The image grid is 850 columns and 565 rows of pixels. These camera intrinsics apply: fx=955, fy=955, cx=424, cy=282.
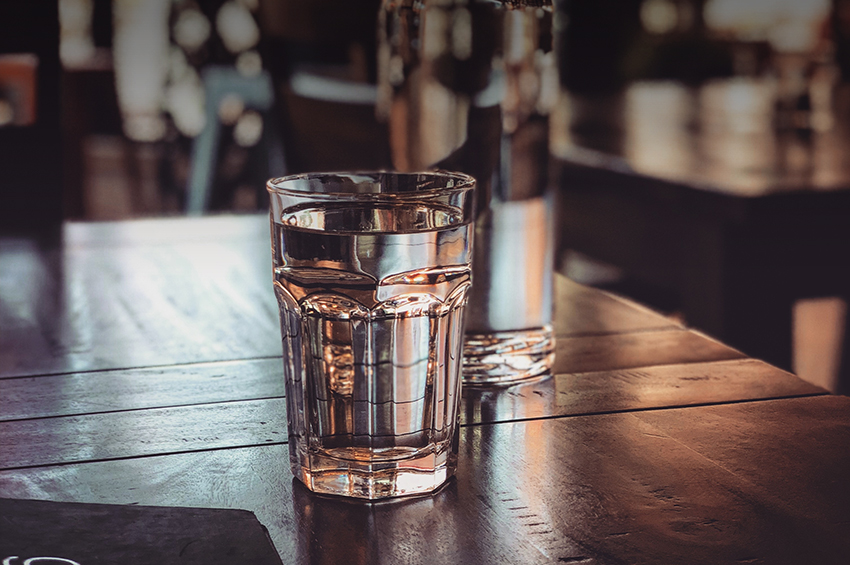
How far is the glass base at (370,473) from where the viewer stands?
40 cm

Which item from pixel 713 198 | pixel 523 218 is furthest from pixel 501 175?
pixel 713 198

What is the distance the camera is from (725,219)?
1504 mm

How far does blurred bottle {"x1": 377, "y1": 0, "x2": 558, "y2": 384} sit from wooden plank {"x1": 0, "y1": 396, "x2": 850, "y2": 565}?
0.28 feet

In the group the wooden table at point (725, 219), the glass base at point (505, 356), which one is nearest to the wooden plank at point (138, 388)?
the glass base at point (505, 356)

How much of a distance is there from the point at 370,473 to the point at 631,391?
209 mm

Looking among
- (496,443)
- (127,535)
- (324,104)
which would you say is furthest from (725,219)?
(127,535)

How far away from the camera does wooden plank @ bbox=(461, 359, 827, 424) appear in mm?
522

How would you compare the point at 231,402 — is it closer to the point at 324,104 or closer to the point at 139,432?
the point at 139,432

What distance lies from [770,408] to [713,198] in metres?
1.04

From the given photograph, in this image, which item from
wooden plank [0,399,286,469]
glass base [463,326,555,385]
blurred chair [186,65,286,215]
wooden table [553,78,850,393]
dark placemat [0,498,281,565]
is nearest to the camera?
dark placemat [0,498,281,565]

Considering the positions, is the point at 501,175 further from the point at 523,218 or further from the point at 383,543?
the point at 383,543

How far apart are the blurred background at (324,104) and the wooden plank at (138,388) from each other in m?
0.24

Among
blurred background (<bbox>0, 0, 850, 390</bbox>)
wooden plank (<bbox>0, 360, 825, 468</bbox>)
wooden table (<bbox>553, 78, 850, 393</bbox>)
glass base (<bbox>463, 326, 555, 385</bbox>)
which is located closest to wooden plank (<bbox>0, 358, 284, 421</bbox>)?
wooden plank (<bbox>0, 360, 825, 468</bbox>)

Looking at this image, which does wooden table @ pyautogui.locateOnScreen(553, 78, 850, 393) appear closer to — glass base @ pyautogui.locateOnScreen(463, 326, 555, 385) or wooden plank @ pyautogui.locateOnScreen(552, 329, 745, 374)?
wooden plank @ pyautogui.locateOnScreen(552, 329, 745, 374)
